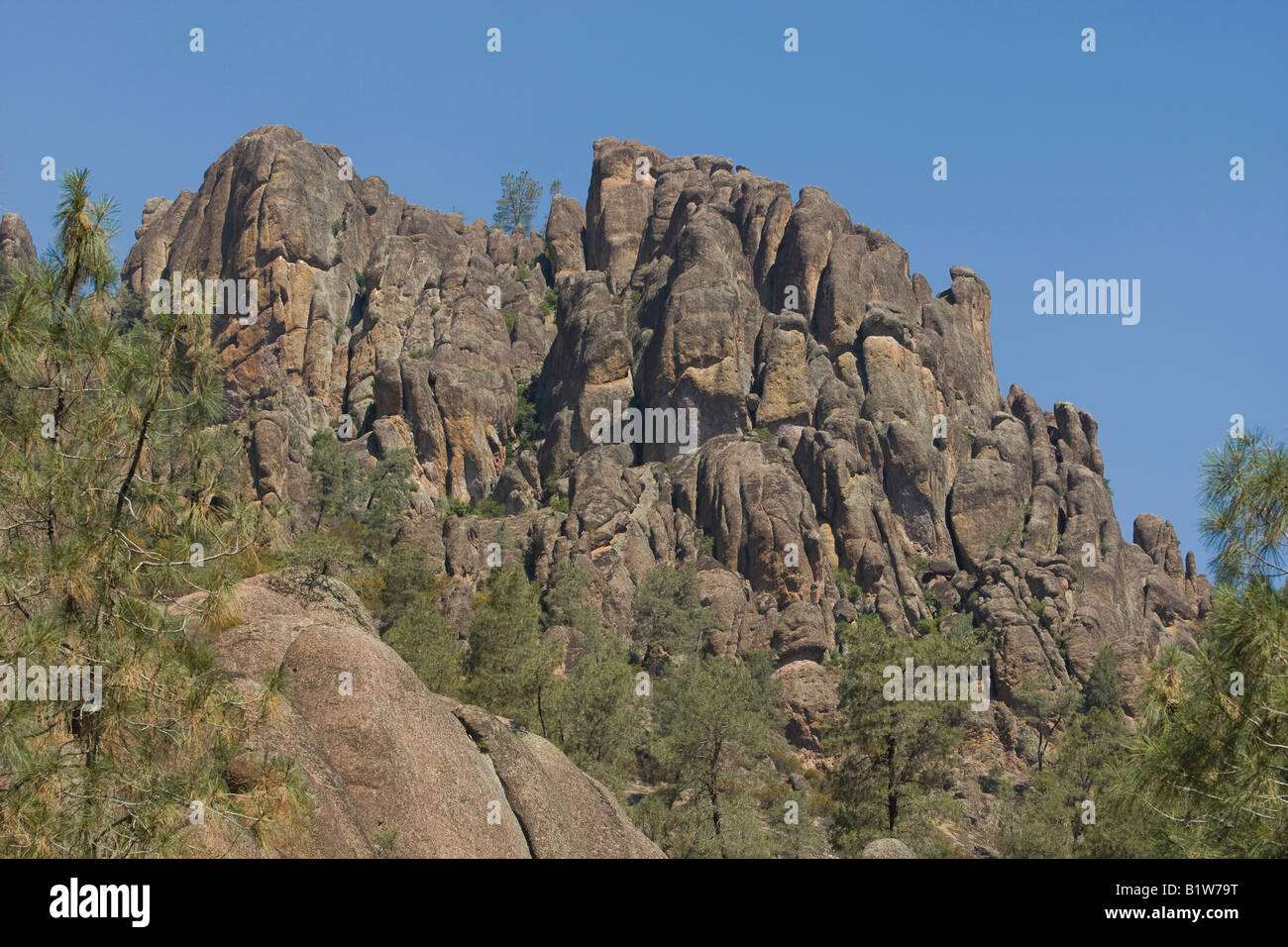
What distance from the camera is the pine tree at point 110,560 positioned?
11.2m

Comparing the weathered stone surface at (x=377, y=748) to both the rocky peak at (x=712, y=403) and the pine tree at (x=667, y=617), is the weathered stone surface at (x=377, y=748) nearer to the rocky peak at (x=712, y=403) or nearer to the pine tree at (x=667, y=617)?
the rocky peak at (x=712, y=403)

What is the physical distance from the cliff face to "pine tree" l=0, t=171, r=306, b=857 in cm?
4758

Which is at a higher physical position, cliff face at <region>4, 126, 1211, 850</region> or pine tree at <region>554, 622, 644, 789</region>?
cliff face at <region>4, 126, 1211, 850</region>

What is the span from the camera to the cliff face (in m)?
73.9

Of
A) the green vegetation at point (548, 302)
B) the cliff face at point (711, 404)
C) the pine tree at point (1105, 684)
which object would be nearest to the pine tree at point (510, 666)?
the cliff face at point (711, 404)

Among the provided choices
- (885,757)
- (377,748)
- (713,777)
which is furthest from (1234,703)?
(713,777)

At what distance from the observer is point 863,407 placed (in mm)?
87312

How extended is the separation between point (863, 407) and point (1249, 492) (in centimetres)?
7252

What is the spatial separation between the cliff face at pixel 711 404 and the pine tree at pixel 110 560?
156ft

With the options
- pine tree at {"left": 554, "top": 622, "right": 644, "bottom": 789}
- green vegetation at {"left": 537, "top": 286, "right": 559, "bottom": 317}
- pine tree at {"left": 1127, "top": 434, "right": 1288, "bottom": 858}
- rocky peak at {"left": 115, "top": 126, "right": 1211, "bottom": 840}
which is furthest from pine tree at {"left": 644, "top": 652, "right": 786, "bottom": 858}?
green vegetation at {"left": 537, "top": 286, "right": 559, "bottom": 317}

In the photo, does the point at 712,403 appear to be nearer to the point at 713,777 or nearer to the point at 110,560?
the point at 713,777

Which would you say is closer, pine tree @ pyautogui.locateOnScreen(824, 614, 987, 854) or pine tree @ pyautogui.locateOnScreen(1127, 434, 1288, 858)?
pine tree @ pyautogui.locateOnScreen(1127, 434, 1288, 858)

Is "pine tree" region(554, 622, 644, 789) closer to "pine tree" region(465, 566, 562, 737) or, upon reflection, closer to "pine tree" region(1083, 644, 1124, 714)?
"pine tree" region(465, 566, 562, 737)

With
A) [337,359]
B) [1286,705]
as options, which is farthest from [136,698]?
[337,359]
